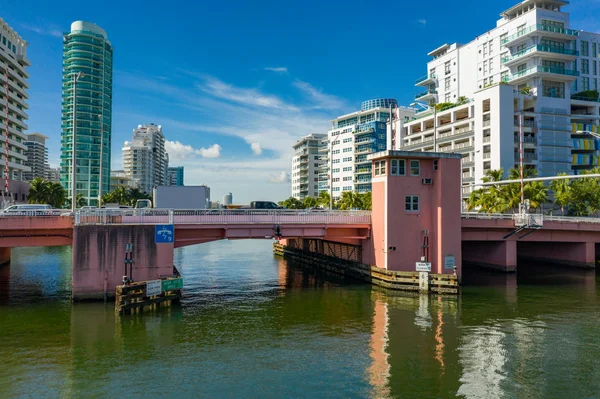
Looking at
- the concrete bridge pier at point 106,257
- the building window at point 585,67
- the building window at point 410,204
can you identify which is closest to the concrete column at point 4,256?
the concrete bridge pier at point 106,257

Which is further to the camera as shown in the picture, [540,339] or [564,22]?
[564,22]

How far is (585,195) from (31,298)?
7692 cm

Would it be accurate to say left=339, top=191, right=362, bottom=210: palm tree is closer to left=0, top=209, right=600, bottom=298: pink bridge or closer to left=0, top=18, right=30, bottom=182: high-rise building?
left=0, top=209, right=600, bottom=298: pink bridge

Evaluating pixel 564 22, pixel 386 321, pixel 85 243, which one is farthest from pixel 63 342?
pixel 564 22

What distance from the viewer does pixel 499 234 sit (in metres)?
50.1

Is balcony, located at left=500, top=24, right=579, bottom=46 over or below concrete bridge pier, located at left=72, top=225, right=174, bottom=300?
over

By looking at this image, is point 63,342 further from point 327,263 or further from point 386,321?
point 327,263

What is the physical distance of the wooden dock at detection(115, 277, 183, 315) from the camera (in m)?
31.6

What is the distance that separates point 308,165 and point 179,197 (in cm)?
13440

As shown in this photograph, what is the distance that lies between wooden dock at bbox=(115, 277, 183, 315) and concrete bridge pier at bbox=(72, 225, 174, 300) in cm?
174

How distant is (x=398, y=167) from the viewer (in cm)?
4153

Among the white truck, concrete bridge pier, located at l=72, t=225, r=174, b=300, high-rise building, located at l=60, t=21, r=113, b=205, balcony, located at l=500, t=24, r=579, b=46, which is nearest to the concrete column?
the white truck

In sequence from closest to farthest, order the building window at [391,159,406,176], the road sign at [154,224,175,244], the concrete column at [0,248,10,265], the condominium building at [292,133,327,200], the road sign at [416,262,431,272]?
the road sign at [154,224,175,244]
the road sign at [416,262,431,272]
the building window at [391,159,406,176]
the concrete column at [0,248,10,265]
the condominium building at [292,133,327,200]

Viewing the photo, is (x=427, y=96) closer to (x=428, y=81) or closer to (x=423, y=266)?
(x=428, y=81)
